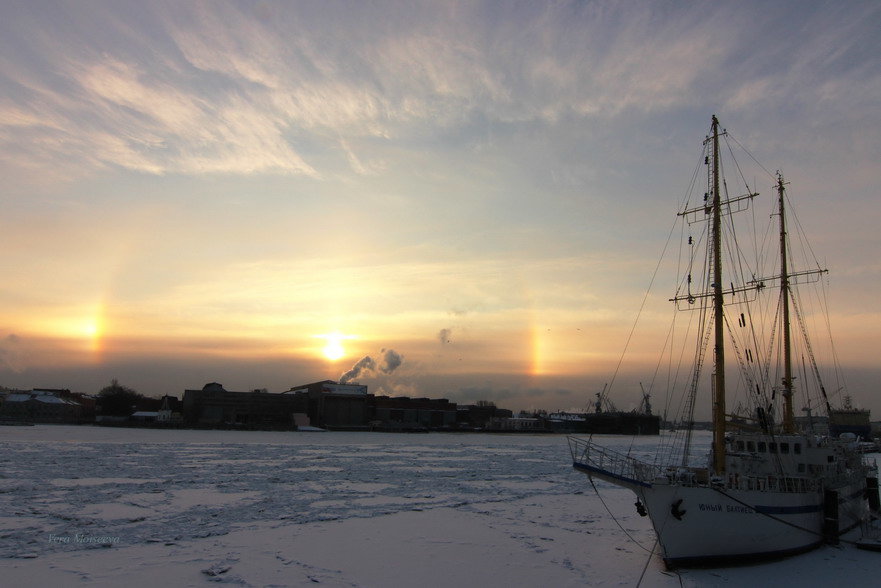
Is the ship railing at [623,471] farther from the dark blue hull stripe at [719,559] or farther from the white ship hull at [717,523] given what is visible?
the dark blue hull stripe at [719,559]

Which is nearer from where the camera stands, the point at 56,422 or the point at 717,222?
the point at 717,222

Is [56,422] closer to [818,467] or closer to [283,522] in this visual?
[283,522]

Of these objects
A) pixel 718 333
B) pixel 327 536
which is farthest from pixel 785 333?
pixel 327 536

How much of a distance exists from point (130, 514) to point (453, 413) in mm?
164814

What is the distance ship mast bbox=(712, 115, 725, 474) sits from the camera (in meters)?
25.5

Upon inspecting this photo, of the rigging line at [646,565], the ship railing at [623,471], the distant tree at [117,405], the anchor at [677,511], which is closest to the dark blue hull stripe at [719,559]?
the rigging line at [646,565]

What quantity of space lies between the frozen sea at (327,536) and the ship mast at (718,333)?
15.8 feet

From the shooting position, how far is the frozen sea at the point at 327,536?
60.5 ft

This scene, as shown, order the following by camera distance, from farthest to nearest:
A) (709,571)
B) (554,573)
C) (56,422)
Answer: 1. (56,422)
2. (709,571)
3. (554,573)

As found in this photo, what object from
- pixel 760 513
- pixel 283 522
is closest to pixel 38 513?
pixel 283 522

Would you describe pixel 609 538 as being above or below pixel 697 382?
below

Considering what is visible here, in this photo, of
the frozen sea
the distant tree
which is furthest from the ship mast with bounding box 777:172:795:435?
the distant tree

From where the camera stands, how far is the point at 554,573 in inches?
781

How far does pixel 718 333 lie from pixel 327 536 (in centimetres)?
1884
